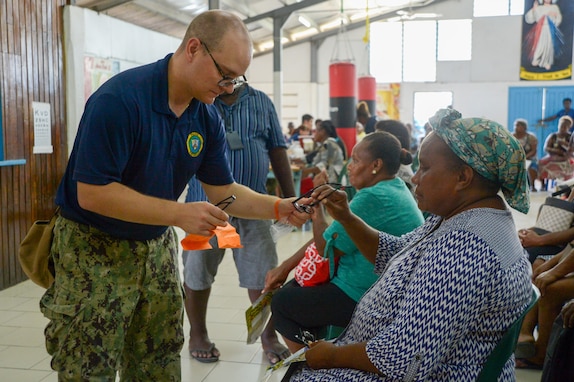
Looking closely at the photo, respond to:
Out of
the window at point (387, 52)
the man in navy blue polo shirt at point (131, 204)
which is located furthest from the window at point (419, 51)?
the man in navy blue polo shirt at point (131, 204)

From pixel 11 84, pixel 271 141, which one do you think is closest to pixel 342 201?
pixel 271 141

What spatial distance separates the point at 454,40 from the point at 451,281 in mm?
16212

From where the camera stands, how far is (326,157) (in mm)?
6918

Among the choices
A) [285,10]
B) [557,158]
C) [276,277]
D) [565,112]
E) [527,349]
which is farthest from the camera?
[565,112]

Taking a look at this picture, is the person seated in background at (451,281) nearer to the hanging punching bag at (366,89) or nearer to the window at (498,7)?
the hanging punching bag at (366,89)

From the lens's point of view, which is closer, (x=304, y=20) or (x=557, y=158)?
(x=557, y=158)

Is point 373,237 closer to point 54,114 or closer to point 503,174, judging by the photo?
point 503,174

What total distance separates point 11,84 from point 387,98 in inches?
521

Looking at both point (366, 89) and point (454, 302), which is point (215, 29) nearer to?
point (454, 302)

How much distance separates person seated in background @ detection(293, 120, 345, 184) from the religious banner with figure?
706 centimetres

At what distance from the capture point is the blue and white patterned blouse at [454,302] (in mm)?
1378

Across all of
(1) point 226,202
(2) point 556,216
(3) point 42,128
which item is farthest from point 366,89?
(1) point 226,202

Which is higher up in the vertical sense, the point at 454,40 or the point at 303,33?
the point at 303,33

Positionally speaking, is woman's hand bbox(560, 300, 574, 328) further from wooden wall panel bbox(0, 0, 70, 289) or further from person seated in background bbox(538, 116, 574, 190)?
person seated in background bbox(538, 116, 574, 190)
